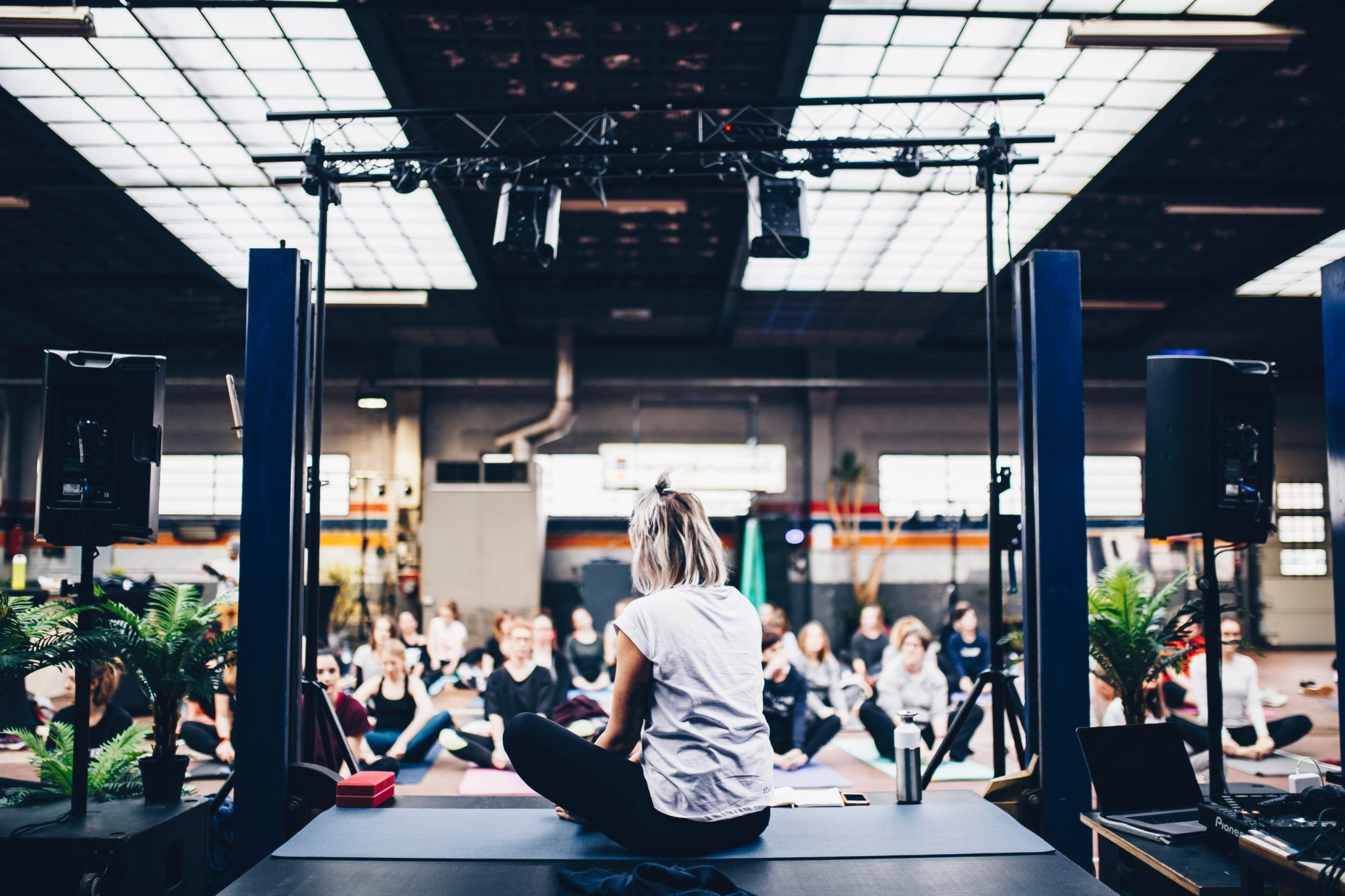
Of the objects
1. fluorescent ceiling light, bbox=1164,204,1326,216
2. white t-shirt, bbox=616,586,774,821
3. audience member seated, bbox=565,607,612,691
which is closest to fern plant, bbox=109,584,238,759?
white t-shirt, bbox=616,586,774,821

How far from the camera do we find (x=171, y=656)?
340 cm

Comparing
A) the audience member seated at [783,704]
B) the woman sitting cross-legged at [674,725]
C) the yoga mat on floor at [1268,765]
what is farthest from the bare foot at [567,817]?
the yoga mat on floor at [1268,765]

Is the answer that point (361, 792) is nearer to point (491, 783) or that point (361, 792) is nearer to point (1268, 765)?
point (491, 783)

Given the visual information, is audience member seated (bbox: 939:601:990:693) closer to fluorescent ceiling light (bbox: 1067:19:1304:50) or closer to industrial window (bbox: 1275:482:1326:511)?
fluorescent ceiling light (bbox: 1067:19:1304:50)

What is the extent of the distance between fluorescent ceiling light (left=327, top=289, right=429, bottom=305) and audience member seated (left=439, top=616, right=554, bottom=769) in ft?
18.3

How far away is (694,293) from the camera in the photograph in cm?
1030

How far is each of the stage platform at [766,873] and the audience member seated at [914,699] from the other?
339 centimetres

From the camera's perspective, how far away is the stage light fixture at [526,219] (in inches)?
185

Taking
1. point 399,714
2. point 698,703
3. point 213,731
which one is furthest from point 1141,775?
point 213,731

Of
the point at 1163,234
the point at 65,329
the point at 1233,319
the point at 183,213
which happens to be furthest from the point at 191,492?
the point at 1233,319

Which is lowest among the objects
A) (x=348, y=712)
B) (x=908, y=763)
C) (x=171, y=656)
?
(x=348, y=712)

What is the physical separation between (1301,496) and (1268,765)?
32.2 feet

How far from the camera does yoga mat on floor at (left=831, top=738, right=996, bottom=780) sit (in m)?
5.36

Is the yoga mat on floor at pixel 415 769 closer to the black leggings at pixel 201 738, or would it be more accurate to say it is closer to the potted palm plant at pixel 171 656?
the black leggings at pixel 201 738
